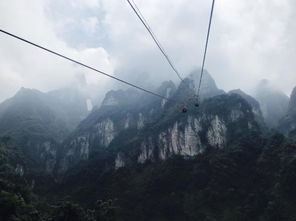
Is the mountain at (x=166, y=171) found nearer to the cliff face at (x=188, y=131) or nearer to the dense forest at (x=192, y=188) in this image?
the dense forest at (x=192, y=188)

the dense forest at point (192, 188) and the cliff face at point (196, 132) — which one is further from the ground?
the cliff face at point (196, 132)

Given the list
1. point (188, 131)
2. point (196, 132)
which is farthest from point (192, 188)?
point (188, 131)

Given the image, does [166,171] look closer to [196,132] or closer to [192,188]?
[192,188]

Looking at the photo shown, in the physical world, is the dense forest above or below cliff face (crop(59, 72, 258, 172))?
below

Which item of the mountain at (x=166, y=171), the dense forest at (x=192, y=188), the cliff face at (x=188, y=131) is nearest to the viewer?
the dense forest at (x=192, y=188)

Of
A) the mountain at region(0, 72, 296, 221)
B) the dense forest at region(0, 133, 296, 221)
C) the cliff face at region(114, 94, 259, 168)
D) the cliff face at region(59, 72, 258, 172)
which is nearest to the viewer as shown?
the dense forest at region(0, 133, 296, 221)

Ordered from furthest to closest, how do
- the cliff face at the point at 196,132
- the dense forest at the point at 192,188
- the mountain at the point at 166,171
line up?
1. the cliff face at the point at 196,132
2. the mountain at the point at 166,171
3. the dense forest at the point at 192,188

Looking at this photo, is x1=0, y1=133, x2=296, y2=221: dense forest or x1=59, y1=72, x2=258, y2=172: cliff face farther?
x1=59, y1=72, x2=258, y2=172: cliff face

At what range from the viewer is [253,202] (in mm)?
85250

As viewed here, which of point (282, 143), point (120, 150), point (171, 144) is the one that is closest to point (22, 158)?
point (120, 150)

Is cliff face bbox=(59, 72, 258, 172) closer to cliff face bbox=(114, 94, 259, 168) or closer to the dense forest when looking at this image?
cliff face bbox=(114, 94, 259, 168)

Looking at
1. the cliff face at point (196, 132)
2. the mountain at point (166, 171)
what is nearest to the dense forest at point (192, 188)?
the mountain at point (166, 171)

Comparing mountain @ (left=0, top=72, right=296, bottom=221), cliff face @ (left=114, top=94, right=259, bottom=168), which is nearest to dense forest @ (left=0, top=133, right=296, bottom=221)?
mountain @ (left=0, top=72, right=296, bottom=221)

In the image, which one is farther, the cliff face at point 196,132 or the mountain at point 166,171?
the cliff face at point 196,132
